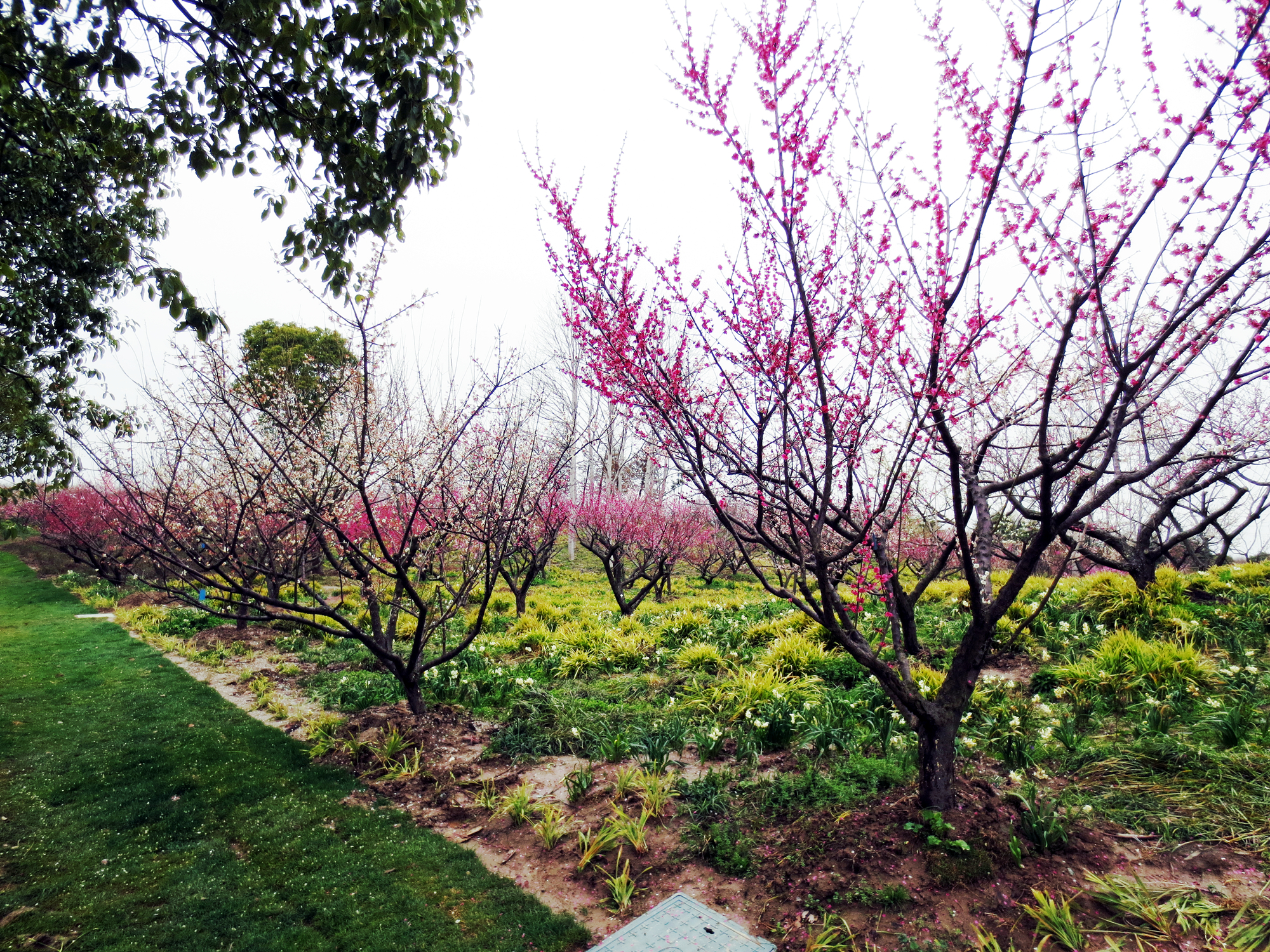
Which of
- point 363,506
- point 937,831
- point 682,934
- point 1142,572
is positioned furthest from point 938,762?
point 363,506

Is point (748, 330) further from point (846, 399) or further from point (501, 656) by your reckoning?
point (501, 656)

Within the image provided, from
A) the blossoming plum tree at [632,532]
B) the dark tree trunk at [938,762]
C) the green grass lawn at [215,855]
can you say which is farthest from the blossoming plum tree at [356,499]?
the dark tree trunk at [938,762]

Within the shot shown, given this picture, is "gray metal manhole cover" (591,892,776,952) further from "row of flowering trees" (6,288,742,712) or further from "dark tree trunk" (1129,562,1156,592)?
"dark tree trunk" (1129,562,1156,592)

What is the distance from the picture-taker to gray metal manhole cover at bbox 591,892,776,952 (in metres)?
2.81

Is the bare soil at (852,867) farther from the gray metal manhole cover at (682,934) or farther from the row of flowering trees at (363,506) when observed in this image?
the row of flowering trees at (363,506)

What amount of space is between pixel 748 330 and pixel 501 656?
20.3 ft

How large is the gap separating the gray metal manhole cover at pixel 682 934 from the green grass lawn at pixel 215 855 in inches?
11.3

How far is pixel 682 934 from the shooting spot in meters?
2.90

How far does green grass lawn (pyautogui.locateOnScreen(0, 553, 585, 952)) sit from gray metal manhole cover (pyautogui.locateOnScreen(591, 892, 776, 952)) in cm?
29

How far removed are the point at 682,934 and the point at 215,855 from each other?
10.3 ft

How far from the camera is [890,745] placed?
4.24 metres

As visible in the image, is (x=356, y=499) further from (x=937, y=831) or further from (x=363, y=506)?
(x=937, y=831)

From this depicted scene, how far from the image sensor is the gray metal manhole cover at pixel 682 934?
2.81 m

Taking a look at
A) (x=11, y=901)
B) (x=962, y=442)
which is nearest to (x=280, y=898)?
(x=11, y=901)
